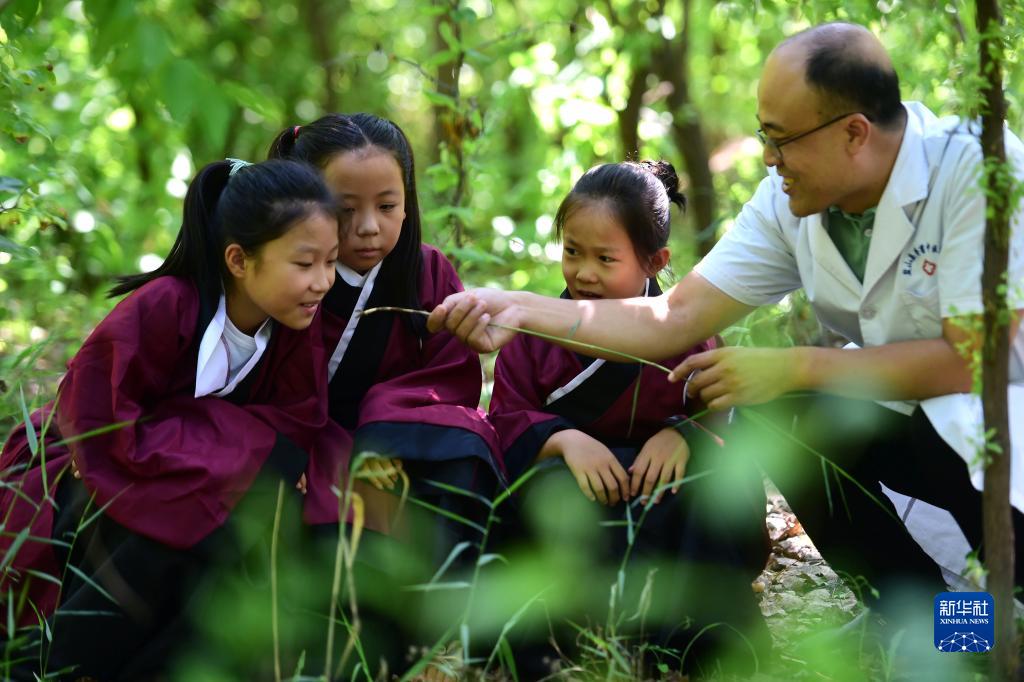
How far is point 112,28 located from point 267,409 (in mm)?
1399

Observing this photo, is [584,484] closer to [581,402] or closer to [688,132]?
[581,402]

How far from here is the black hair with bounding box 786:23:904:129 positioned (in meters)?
2.65

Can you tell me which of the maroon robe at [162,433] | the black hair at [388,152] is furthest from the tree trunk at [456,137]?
the maroon robe at [162,433]

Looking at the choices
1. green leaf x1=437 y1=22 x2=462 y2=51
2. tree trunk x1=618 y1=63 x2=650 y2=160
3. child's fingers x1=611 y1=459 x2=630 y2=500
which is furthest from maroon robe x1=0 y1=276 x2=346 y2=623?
tree trunk x1=618 y1=63 x2=650 y2=160

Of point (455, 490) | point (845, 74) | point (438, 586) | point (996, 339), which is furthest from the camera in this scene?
point (845, 74)

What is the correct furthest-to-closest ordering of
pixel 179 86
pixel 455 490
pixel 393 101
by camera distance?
pixel 393 101 < pixel 179 86 < pixel 455 490

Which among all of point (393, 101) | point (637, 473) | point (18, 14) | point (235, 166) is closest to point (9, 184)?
point (18, 14)

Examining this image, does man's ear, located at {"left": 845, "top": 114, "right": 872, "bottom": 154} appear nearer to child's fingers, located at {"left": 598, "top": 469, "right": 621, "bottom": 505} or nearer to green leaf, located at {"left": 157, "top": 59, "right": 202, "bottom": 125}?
child's fingers, located at {"left": 598, "top": 469, "right": 621, "bottom": 505}

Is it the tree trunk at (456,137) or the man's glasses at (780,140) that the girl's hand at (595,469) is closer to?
the man's glasses at (780,140)

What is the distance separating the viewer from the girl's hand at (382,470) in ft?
8.82

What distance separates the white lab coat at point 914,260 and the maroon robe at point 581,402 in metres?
0.37

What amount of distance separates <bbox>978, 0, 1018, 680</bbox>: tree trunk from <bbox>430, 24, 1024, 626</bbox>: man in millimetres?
437

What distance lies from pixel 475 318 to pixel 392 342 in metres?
0.35

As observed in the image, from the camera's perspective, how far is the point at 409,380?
117 inches
